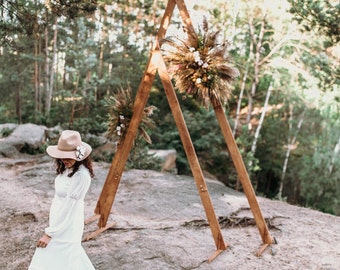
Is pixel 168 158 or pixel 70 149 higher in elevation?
pixel 70 149

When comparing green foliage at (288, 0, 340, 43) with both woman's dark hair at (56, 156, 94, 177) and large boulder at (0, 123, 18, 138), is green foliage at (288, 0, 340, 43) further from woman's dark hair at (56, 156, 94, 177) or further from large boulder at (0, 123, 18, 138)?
large boulder at (0, 123, 18, 138)

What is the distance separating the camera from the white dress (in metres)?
3.25

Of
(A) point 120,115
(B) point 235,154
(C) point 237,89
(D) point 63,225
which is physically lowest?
(D) point 63,225

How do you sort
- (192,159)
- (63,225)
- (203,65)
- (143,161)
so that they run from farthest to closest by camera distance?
(143,161), (192,159), (203,65), (63,225)

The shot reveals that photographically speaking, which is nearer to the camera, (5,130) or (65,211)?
(65,211)

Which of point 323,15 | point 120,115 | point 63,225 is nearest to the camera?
point 63,225

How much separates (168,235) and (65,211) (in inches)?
113

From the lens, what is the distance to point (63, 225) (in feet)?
10.7

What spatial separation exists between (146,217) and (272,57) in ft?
42.8

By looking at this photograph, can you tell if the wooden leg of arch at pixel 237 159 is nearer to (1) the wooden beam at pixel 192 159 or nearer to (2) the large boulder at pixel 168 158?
(1) the wooden beam at pixel 192 159

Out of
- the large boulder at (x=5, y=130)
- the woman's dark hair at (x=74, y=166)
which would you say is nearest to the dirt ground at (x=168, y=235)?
the woman's dark hair at (x=74, y=166)

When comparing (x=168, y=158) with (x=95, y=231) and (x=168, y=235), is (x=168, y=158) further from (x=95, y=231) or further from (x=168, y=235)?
(x=95, y=231)

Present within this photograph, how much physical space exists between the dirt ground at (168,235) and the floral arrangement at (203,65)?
93.1 inches

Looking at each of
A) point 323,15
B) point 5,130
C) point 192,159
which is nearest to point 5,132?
point 5,130
